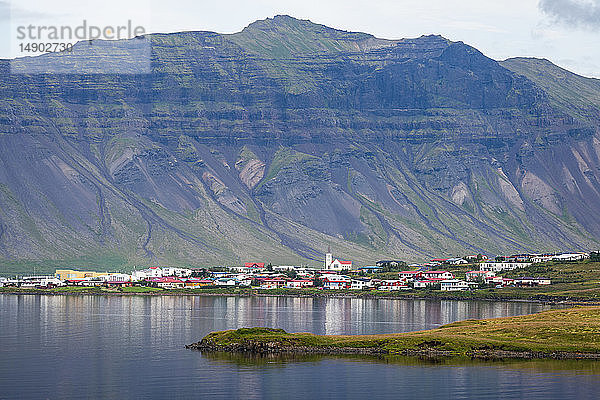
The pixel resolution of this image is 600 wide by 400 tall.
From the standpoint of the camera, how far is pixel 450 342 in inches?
5256

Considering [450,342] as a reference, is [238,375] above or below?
below

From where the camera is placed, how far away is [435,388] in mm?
108000

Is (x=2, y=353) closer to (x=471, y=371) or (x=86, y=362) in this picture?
(x=86, y=362)

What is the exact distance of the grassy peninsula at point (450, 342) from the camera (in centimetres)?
13062

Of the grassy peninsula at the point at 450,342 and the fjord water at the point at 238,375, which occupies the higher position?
the grassy peninsula at the point at 450,342

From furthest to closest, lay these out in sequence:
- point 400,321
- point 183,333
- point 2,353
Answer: point 400,321, point 183,333, point 2,353

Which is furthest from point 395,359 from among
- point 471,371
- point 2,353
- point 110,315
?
point 110,315

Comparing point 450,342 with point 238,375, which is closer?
point 238,375

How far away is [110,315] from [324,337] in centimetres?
6750

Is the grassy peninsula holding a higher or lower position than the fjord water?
higher

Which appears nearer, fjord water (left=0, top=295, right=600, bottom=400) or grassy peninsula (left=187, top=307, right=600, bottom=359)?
fjord water (left=0, top=295, right=600, bottom=400)

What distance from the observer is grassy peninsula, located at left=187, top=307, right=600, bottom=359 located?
13062cm

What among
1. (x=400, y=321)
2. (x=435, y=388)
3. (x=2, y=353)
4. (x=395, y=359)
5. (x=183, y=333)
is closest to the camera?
(x=435, y=388)

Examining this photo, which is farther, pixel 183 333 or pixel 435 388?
pixel 183 333
